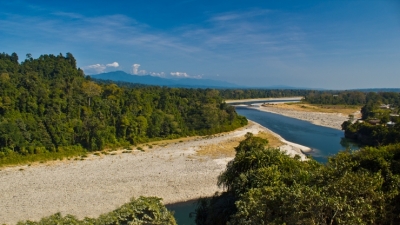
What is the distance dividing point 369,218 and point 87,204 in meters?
16.8

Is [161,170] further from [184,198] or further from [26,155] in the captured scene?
[26,155]

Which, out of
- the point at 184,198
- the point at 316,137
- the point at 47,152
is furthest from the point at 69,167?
the point at 316,137

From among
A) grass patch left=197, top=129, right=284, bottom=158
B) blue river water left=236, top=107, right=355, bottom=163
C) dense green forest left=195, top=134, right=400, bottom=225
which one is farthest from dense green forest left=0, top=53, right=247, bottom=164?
dense green forest left=195, top=134, right=400, bottom=225

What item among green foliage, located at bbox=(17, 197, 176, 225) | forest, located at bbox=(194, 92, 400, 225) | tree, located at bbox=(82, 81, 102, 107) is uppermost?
tree, located at bbox=(82, 81, 102, 107)

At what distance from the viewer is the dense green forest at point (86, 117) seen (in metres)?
32.0

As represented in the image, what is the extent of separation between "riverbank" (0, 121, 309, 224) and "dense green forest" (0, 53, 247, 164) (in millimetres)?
4033

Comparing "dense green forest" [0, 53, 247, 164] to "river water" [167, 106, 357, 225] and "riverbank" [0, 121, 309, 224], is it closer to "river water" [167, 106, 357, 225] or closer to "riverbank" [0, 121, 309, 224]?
"riverbank" [0, 121, 309, 224]

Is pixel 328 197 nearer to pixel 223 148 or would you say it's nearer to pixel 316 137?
pixel 223 148

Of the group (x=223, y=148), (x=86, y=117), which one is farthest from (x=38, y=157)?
(x=223, y=148)

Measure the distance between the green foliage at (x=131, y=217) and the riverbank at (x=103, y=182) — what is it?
903 centimetres

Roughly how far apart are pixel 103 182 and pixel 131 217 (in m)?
14.7

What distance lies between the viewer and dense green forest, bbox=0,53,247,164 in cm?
3203

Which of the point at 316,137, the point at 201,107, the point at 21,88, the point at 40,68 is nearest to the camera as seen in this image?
the point at 21,88

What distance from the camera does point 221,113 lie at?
52.7 m
